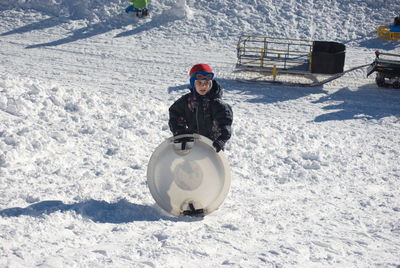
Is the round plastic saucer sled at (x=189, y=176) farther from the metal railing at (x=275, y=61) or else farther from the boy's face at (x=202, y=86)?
the metal railing at (x=275, y=61)

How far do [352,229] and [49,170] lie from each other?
3.65m

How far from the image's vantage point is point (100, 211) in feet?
15.5

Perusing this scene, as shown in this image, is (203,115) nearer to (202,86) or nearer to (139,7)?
(202,86)

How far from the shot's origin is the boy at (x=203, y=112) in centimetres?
501

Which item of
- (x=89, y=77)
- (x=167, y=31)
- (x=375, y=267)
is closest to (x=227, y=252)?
(x=375, y=267)

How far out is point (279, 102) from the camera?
10.9m

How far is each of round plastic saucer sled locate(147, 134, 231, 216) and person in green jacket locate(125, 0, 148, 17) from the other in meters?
12.5

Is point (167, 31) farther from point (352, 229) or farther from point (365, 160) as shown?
point (352, 229)

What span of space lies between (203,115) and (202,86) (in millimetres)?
356

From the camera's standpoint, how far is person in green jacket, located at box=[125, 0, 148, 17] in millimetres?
16188

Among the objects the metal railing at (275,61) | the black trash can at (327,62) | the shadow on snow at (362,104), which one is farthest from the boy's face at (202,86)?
the black trash can at (327,62)

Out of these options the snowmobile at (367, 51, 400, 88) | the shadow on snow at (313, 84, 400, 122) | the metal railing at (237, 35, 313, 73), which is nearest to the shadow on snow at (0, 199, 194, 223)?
the shadow on snow at (313, 84, 400, 122)

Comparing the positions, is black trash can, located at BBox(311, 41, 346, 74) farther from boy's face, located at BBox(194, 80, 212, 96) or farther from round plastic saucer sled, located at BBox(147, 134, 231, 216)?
round plastic saucer sled, located at BBox(147, 134, 231, 216)

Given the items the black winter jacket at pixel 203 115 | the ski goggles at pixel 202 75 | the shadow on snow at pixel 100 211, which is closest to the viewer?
the shadow on snow at pixel 100 211
